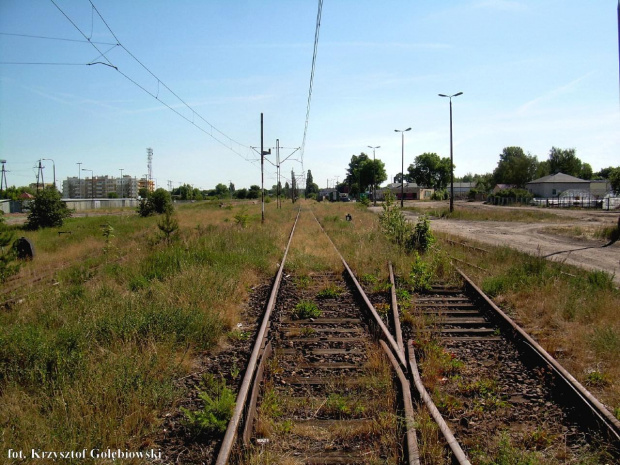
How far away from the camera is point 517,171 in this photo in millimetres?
125500

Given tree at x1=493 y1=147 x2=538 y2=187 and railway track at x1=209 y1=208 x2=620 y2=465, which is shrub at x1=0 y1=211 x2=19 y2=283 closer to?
railway track at x1=209 y1=208 x2=620 y2=465

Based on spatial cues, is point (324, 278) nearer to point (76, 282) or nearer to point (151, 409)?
point (76, 282)

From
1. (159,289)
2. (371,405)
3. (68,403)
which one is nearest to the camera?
(68,403)

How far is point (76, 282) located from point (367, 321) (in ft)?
25.3

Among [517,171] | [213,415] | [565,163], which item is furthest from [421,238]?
[565,163]

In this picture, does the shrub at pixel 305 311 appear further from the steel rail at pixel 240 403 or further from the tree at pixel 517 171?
the tree at pixel 517 171

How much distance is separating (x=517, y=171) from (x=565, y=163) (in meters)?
21.9

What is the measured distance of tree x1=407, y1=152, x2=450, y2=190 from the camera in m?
136

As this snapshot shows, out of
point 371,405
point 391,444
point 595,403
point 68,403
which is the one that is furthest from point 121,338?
point 595,403

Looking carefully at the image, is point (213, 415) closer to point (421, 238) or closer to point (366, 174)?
point (421, 238)

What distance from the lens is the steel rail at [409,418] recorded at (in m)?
3.72

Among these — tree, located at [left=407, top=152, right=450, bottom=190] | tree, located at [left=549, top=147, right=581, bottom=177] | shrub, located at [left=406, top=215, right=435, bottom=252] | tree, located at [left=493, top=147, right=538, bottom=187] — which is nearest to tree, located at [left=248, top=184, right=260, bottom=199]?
tree, located at [left=407, top=152, right=450, bottom=190]

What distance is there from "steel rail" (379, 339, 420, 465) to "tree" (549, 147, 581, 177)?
147778 mm

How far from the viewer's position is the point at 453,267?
41.0 ft
